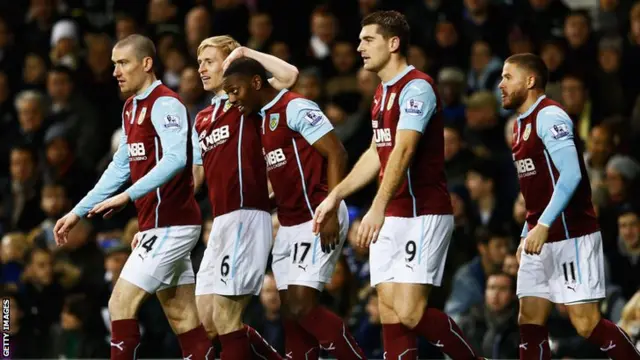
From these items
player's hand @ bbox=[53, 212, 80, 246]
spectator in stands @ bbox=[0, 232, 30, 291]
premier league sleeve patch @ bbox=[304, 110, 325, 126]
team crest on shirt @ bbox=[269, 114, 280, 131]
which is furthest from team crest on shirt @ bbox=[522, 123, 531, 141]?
spectator in stands @ bbox=[0, 232, 30, 291]

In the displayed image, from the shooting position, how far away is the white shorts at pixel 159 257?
326 inches

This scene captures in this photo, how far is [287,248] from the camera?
27.5ft

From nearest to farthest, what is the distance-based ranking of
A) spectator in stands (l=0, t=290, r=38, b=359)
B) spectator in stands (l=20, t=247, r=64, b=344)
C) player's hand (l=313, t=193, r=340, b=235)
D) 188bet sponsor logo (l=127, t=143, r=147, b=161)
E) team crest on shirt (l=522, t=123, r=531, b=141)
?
1. player's hand (l=313, t=193, r=340, b=235)
2. team crest on shirt (l=522, t=123, r=531, b=141)
3. 188bet sponsor logo (l=127, t=143, r=147, b=161)
4. spectator in stands (l=0, t=290, r=38, b=359)
5. spectator in stands (l=20, t=247, r=64, b=344)

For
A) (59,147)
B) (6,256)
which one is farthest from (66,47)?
(6,256)

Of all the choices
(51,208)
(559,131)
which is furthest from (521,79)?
(51,208)

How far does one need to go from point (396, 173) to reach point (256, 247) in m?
1.07

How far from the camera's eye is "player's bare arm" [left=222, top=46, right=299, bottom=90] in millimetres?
8406

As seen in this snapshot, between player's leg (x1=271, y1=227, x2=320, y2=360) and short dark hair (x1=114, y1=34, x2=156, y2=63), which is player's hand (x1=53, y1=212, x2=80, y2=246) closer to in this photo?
short dark hair (x1=114, y1=34, x2=156, y2=63)

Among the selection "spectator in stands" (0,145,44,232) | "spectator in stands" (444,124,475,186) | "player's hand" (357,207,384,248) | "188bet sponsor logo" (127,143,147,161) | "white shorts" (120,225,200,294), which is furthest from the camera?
"spectator in stands" (0,145,44,232)

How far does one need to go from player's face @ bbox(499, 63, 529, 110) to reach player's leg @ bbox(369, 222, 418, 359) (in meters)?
1.11

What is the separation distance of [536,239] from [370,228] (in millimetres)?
1027

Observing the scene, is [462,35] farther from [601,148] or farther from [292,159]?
[292,159]

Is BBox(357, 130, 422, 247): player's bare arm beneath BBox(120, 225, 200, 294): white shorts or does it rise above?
above

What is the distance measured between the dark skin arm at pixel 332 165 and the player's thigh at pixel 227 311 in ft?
1.96
